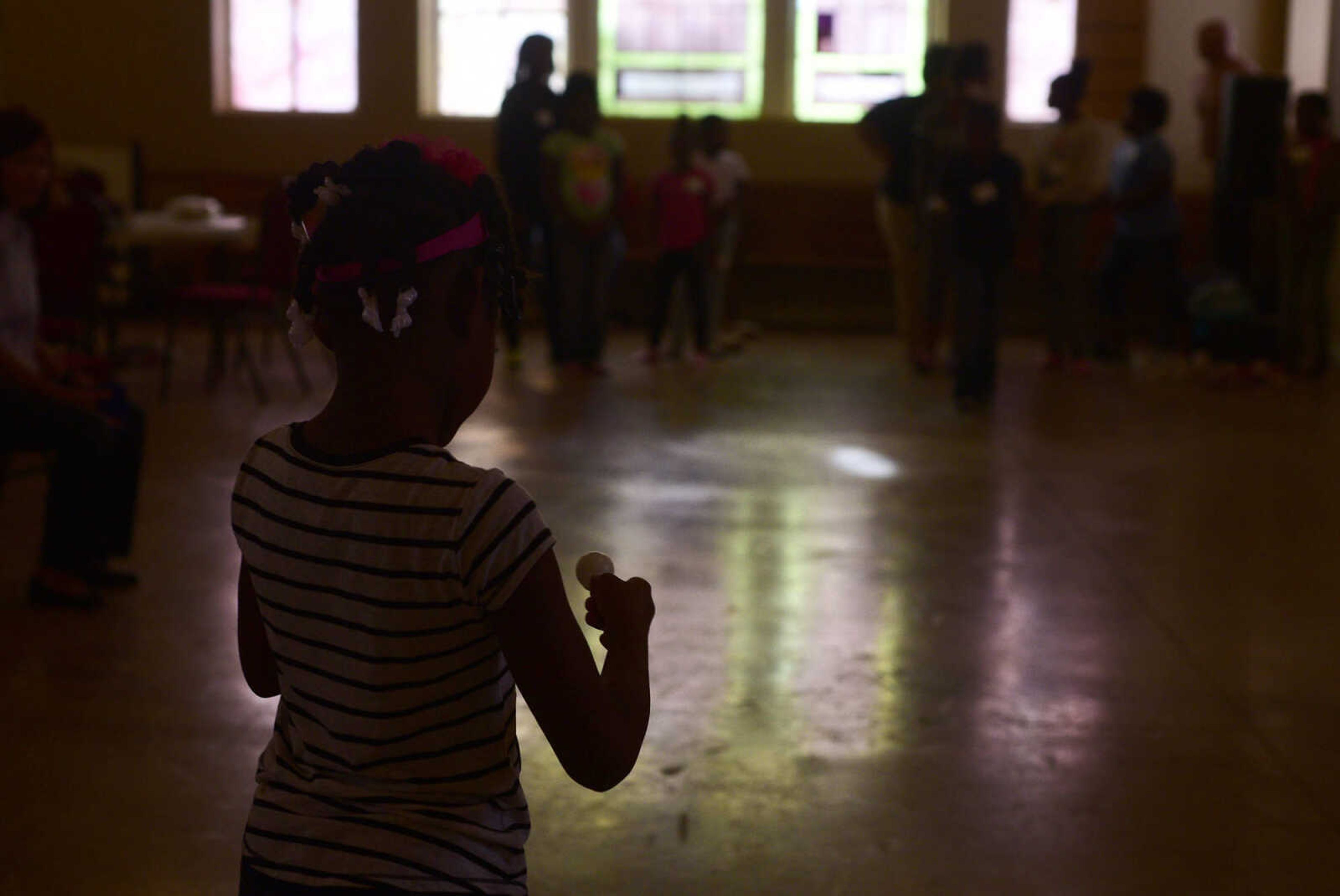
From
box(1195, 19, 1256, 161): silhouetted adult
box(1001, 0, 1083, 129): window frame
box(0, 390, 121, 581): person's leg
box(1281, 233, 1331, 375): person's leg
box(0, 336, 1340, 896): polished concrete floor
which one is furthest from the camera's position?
box(1001, 0, 1083, 129): window frame

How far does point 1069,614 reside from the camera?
466cm

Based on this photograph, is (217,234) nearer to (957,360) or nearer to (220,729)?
(957,360)

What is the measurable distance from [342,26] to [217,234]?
419 centimetres

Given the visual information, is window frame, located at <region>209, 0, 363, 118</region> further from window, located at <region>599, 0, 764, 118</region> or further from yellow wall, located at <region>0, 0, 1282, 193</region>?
window, located at <region>599, 0, 764, 118</region>

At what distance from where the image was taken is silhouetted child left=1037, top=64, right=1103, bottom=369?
31.1 feet

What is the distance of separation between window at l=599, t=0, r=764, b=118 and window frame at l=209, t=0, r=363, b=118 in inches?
68.2

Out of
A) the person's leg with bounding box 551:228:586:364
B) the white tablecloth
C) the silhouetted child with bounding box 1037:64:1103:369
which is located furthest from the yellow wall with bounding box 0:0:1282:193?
→ the person's leg with bounding box 551:228:586:364

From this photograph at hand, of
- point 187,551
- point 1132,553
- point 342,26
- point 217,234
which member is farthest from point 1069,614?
point 342,26

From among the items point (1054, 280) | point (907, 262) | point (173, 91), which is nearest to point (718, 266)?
point (907, 262)

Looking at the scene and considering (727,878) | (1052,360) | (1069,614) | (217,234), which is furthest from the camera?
(1052,360)

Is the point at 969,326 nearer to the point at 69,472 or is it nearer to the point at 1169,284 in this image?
the point at 1169,284

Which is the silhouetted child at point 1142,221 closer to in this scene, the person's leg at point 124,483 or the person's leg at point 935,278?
the person's leg at point 935,278

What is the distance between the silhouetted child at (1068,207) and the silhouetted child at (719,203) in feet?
5.83

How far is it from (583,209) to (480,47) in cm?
443
